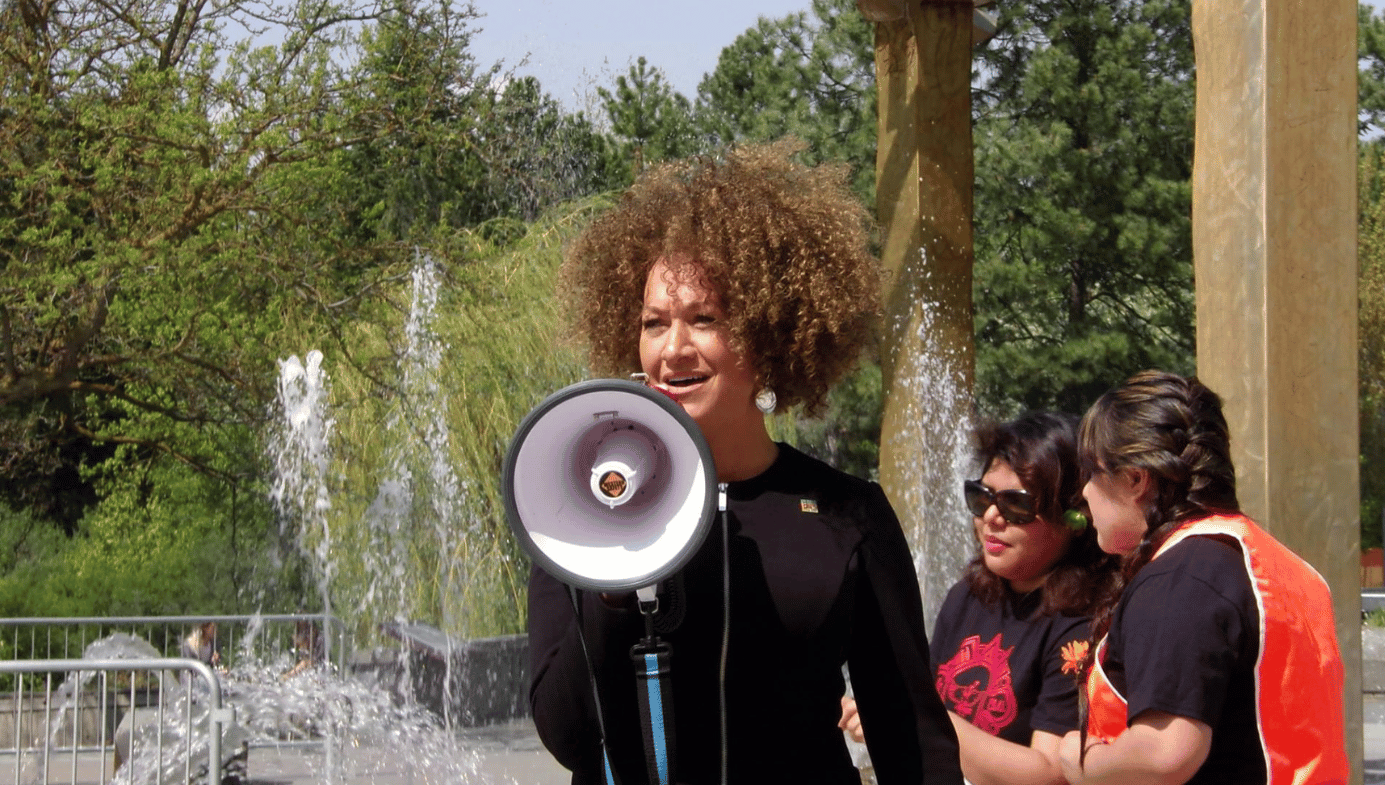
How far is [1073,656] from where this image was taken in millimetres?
2834

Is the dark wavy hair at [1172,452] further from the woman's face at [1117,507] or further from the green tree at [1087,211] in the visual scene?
the green tree at [1087,211]

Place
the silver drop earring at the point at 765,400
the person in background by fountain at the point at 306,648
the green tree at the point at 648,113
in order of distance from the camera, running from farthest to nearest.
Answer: the green tree at the point at 648,113 → the person in background by fountain at the point at 306,648 → the silver drop earring at the point at 765,400

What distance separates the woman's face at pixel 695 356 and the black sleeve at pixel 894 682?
24 centimetres

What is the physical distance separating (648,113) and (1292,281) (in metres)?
29.2

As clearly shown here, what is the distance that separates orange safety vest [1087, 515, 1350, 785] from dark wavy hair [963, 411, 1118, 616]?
56 centimetres

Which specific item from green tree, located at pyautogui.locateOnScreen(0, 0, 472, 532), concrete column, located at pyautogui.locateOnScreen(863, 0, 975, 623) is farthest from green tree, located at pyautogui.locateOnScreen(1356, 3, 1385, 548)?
concrete column, located at pyautogui.locateOnScreen(863, 0, 975, 623)

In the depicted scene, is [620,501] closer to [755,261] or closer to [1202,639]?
[755,261]

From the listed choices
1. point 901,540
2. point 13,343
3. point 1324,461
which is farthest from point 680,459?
point 13,343

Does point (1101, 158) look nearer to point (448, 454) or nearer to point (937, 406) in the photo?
point (448, 454)

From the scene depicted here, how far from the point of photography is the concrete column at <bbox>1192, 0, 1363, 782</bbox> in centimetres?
333

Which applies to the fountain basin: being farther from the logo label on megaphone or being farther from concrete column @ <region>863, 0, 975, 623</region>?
the logo label on megaphone

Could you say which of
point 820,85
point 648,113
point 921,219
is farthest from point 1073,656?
point 648,113

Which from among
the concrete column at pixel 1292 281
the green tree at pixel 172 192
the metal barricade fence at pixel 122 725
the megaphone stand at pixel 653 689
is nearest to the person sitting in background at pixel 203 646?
the metal barricade fence at pixel 122 725

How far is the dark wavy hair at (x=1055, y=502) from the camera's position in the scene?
296 cm
